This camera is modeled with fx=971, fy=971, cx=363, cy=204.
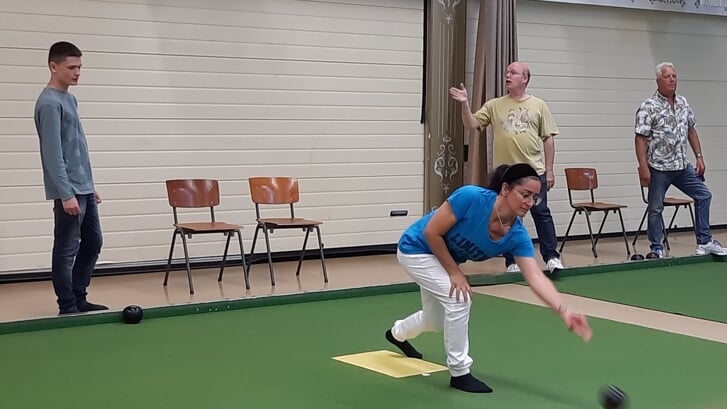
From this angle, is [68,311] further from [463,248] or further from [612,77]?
[612,77]

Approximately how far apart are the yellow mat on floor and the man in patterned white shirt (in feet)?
13.2

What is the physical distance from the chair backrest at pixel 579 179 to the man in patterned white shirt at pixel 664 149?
1084 millimetres

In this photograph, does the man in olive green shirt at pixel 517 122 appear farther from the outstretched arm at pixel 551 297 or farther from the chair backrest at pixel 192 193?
the outstretched arm at pixel 551 297

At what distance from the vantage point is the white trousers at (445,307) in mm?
3951

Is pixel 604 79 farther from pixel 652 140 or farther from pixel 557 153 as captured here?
pixel 652 140

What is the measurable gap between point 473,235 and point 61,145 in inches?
101

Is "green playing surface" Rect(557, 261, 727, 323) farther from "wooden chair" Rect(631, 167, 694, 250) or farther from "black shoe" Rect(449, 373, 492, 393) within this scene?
"black shoe" Rect(449, 373, 492, 393)

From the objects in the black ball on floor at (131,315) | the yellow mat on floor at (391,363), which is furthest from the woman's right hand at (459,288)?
the black ball on floor at (131,315)

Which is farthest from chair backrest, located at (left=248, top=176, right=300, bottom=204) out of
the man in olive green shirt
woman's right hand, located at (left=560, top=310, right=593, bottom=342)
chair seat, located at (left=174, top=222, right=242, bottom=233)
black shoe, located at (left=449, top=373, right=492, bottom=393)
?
woman's right hand, located at (left=560, top=310, right=593, bottom=342)

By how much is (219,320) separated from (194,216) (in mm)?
2373

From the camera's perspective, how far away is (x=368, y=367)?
439 cm

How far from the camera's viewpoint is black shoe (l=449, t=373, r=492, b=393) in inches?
156

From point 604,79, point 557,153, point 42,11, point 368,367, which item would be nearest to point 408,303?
point 368,367

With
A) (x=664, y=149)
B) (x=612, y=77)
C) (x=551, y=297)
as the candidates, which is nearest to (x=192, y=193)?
(x=664, y=149)
